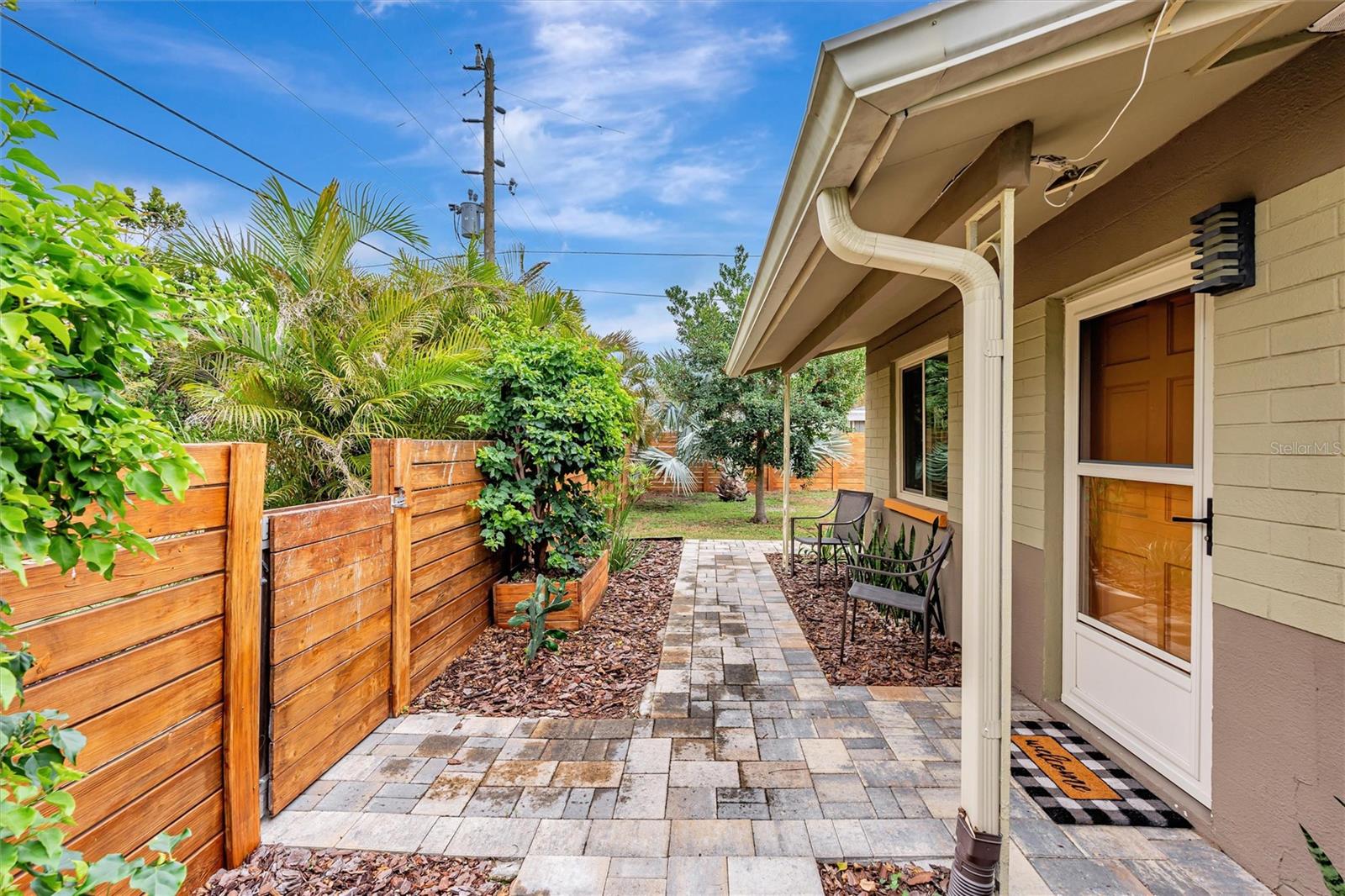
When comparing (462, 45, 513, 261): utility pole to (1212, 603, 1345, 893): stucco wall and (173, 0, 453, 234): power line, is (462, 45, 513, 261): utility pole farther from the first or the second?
(1212, 603, 1345, 893): stucco wall

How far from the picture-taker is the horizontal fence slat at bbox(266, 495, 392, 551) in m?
2.07

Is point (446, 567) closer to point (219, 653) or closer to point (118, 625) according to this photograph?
point (219, 653)

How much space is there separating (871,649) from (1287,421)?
2660mm

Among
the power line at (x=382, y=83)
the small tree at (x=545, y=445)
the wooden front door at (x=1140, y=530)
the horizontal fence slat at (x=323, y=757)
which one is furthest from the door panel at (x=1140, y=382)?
the power line at (x=382, y=83)

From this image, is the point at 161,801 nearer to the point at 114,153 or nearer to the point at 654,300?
the point at 114,153

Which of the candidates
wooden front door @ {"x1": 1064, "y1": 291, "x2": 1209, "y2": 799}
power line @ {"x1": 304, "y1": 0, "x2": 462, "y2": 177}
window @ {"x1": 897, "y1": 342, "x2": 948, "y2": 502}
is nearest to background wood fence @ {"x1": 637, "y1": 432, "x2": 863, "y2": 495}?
power line @ {"x1": 304, "y1": 0, "x2": 462, "y2": 177}

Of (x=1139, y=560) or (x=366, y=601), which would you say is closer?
(x=1139, y=560)

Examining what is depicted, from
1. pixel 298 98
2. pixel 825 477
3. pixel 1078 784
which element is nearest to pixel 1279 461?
pixel 1078 784

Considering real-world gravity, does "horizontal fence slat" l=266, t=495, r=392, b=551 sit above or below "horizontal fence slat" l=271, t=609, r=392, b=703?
above

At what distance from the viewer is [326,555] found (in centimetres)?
232

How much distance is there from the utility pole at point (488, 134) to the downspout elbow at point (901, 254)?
28.3 ft

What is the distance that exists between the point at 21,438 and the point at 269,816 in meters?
1.88

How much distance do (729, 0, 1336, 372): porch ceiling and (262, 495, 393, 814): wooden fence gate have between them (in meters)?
2.18

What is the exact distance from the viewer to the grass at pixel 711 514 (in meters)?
9.45
